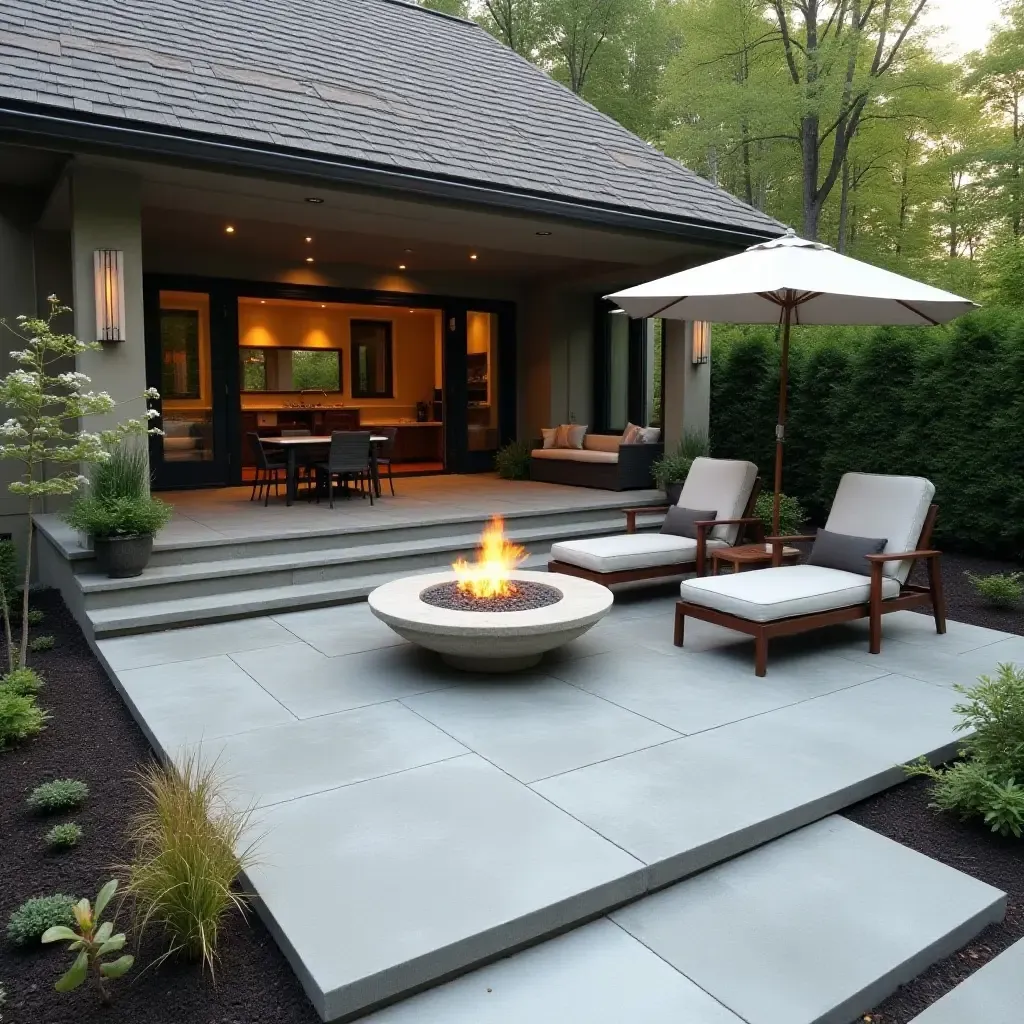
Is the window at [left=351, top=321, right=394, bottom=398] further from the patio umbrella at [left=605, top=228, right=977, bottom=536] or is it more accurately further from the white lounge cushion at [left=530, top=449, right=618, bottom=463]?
the patio umbrella at [left=605, top=228, right=977, bottom=536]

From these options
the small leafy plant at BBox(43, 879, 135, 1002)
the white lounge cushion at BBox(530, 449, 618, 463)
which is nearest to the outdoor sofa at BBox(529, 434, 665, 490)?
the white lounge cushion at BBox(530, 449, 618, 463)

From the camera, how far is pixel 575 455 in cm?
1048

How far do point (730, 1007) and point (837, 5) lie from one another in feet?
68.7

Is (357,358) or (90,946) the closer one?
(90,946)

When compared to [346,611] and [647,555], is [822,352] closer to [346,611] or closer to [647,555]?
[647,555]

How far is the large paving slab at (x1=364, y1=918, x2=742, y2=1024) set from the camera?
7.19 feet

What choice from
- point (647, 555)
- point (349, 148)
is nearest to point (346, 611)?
point (647, 555)

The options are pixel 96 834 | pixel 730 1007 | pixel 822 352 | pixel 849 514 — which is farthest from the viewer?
pixel 822 352

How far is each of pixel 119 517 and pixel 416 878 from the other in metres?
3.90

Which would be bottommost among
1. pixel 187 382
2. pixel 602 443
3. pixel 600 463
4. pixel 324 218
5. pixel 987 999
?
pixel 987 999

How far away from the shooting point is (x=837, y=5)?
18.1m

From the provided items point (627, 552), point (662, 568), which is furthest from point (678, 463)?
point (627, 552)

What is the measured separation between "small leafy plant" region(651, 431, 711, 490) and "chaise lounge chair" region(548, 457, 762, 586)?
6.49 feet

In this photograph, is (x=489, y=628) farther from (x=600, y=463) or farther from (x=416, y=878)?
(x=600, y=463)
